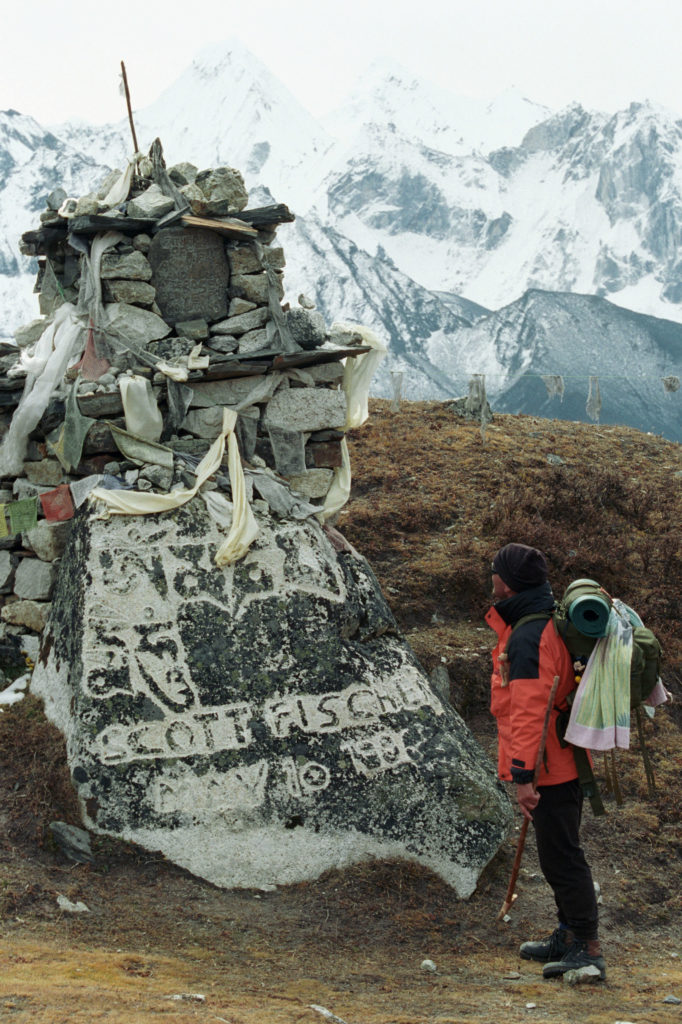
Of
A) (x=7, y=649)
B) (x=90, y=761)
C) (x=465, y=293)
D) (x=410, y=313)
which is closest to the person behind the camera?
(x=90, y=761)

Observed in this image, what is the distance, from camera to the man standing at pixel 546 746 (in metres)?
5.47

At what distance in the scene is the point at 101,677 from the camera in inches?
279

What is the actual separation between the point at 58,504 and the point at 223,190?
122 inches

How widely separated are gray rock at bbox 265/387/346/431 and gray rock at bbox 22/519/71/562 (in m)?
2.01

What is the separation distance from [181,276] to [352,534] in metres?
5.65

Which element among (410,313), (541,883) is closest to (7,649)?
(541,883)

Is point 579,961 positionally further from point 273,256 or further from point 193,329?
point 273,256

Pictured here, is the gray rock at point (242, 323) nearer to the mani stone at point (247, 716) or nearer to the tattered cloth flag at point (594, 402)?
the mani stone at point (247, 716)

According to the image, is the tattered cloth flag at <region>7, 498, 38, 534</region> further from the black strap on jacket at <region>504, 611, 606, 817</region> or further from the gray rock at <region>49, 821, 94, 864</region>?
the black strap on jacket at <region>504, 611, 606, 817</region>

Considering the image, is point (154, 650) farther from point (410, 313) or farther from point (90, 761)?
point (410, 313)

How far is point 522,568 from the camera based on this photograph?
5.70 metres

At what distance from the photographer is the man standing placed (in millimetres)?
Result: 5473

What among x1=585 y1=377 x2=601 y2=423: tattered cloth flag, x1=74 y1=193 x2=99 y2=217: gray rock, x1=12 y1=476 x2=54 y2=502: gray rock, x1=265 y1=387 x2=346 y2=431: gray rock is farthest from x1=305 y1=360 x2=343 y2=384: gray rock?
x1=585 y1=377 x2=601 y2=423: tattered cloth flag

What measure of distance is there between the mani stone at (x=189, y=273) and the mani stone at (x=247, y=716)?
1.86 metres
